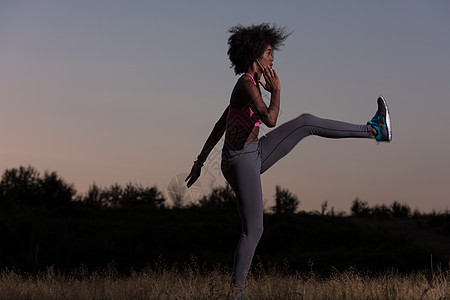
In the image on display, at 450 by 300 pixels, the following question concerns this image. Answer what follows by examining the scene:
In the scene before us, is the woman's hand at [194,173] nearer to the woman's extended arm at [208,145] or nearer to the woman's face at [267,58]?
the woman's extended arm at [208,145]

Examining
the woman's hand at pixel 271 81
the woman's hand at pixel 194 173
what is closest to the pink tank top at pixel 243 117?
the woman's hand at pixel 271 81

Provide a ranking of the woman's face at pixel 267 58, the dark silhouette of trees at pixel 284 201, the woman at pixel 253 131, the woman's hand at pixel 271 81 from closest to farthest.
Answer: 1. the woman's hand at pixel 271 81
2. the woman at pixel 253 131
3. the woman's face at pixel 267 58
4. the dark silhouette of trees at pixel 284 201

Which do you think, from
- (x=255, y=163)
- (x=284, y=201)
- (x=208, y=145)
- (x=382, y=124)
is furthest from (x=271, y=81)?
(x=284, y=201)

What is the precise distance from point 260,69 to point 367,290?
283 cm

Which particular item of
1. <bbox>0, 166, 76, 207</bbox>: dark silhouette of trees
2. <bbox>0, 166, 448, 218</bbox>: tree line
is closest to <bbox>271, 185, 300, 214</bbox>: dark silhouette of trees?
<bbox>0, 166, 448, 218</bbox>: tree line

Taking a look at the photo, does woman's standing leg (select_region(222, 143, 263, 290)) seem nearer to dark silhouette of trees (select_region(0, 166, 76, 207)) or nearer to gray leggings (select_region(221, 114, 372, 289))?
gray leggings (select_region(221, 114, 372, 289))

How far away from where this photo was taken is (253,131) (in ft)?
18.5

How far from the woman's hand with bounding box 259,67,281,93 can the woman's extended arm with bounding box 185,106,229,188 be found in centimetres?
79

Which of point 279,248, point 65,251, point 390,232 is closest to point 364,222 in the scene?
point 390,232

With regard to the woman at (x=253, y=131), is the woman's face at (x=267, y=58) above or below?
above

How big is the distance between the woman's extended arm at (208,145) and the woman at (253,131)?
198 mm

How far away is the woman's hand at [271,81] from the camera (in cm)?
530

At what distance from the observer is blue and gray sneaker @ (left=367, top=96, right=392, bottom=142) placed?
6.02m

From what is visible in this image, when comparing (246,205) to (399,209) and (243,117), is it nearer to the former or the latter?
(243,117)
